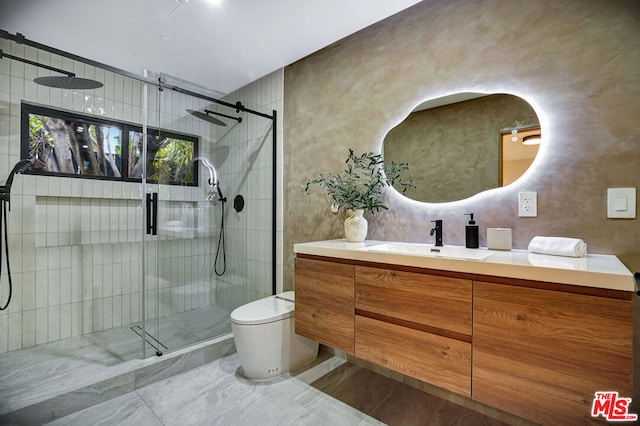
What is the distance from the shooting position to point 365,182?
85.4 inches

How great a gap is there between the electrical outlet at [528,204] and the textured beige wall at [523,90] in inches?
0.9

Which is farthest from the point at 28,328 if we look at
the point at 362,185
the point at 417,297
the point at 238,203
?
the point at 417,297

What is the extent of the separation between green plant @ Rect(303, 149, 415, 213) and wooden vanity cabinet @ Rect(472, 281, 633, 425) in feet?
3.13

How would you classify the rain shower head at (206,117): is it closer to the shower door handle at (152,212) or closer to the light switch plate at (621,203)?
the shower door handle at (152,212)

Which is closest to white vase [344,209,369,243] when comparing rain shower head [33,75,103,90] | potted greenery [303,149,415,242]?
potted greenery [303,149,415,242]

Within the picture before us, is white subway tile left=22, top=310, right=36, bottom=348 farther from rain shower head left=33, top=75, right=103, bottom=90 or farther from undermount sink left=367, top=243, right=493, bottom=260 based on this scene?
undermount sink left=367, top=243, right=493, bottom=260

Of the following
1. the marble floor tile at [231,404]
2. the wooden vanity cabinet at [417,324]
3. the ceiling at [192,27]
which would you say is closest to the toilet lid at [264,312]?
the marble floor tile at [231,404]

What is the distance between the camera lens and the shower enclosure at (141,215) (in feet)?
7.03

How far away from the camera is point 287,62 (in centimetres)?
266

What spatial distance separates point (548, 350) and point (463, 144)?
116 cm

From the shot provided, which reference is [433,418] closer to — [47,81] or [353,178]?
[353,178]

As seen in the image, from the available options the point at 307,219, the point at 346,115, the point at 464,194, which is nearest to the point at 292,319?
the point at 307,219

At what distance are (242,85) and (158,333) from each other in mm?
2343

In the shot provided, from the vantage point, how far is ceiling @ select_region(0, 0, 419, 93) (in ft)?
6.25
